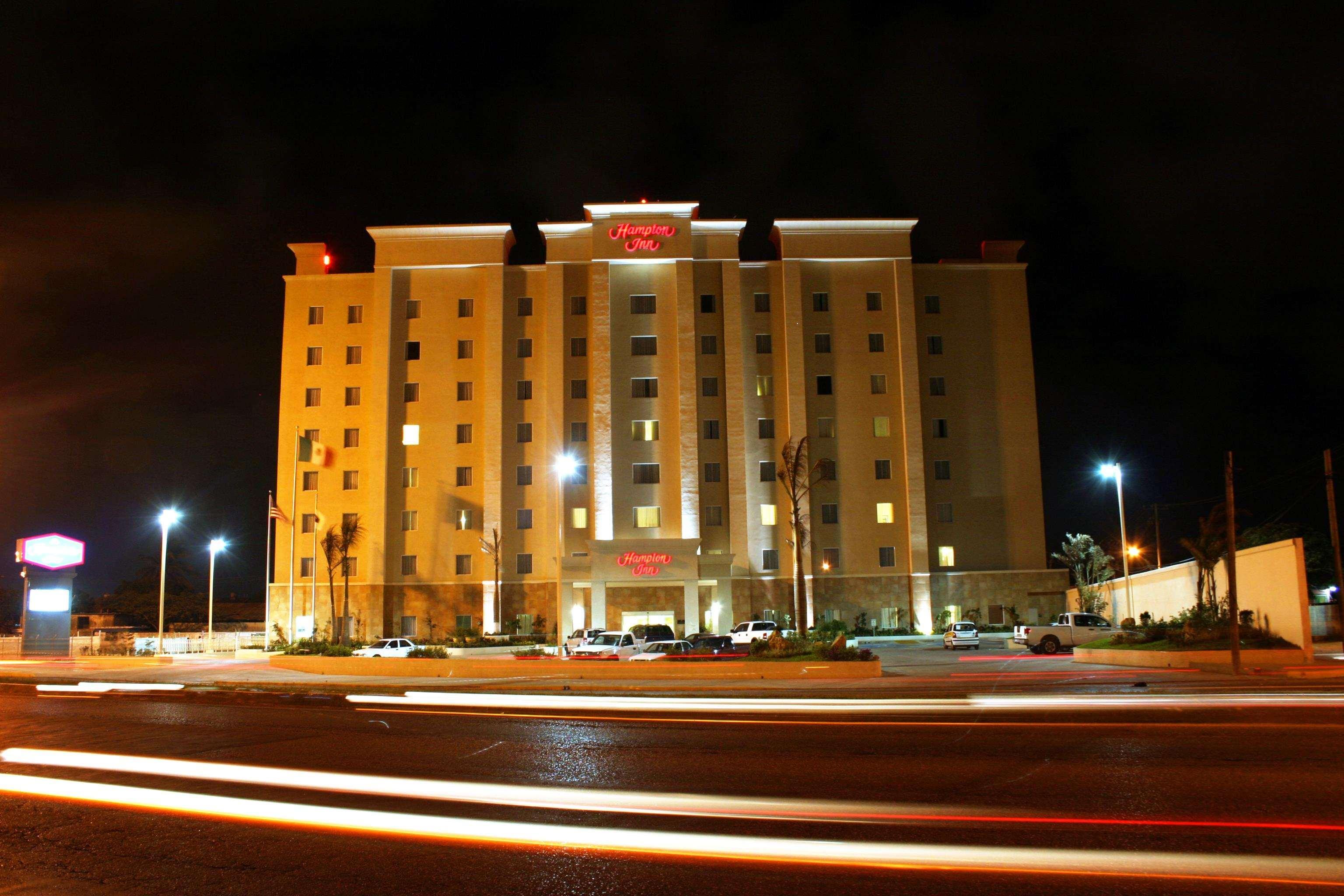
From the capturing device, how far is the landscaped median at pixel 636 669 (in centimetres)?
2738

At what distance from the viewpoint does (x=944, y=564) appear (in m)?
59.4

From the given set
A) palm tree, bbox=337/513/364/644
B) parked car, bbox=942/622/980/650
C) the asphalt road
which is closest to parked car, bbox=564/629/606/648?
parked car, bbox=942/622/980/650

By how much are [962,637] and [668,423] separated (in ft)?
75.2

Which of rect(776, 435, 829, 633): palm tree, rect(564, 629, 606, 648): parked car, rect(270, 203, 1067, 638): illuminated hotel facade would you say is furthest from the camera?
rect(270, 203, 1067, 638): illuminated hotel facade

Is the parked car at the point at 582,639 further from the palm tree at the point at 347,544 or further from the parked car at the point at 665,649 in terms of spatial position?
the palm tree at the point at 347,544

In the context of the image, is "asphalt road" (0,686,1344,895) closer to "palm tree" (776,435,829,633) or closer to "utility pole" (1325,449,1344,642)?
"utility pole" (1325,449,1344,642)

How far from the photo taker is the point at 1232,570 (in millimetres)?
27391

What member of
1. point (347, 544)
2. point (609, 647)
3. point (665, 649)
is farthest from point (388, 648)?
point (347, 544)

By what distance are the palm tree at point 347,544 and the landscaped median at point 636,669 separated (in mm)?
27538

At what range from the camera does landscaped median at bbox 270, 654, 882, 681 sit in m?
27.4

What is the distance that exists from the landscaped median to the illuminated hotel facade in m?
26.8

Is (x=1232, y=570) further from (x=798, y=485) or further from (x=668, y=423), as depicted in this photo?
(x=668, y=423)

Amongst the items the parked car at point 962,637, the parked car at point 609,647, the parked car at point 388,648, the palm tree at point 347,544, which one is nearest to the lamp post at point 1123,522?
the parked car at point 962,637

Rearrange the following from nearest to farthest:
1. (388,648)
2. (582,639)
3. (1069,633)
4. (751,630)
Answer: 1. (1069,633)
2. (582,639)
3. (388,648)
4. (751,630)
